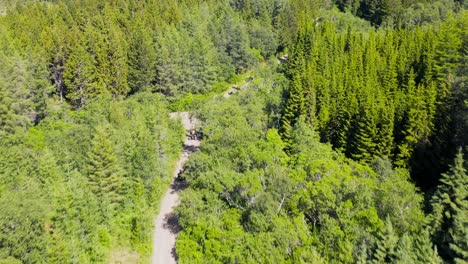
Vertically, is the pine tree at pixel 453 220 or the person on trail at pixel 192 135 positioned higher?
the pine tree at pixel 453 220

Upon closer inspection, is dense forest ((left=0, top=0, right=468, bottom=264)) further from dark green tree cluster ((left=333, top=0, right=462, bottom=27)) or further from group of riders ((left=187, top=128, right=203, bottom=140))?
dark green tree cluster ((left=333, top=0, right=462, bottom=27))

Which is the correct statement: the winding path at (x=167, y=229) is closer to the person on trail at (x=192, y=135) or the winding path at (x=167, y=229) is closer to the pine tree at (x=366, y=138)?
the person on trail at (x=192, y=135)

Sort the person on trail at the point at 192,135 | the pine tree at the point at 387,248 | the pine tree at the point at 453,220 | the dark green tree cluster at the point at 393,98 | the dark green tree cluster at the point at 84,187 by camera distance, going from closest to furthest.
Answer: the pine tree at the point at 453,220, the pine tree at the point at 387,248, the dark green tree cluster at the point at 84,187, the dark green tree cluster at the point at 393,98, the person on trail at the point at 192,135

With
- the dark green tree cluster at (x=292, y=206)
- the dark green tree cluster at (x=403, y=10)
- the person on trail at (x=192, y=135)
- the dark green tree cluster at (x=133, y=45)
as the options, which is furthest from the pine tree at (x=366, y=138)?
the dark green tree cluster at (x=403, y=10)

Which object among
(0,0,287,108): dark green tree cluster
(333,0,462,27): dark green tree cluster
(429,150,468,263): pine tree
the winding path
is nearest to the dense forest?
(429,150,468,263): pine tree

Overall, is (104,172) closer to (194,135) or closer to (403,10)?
(194,135)
